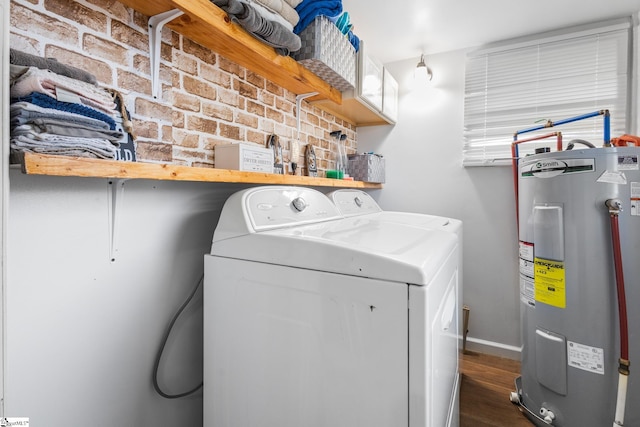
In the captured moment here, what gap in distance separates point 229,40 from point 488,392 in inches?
95.7

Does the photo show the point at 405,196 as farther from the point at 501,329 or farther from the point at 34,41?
the point at 34,41

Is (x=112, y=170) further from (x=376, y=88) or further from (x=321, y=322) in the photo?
(x=376, y=88)

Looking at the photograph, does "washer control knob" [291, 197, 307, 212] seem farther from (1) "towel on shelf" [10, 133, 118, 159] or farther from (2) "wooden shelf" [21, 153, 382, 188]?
(1) "towel on shelf" [10, 133, 118, 159]

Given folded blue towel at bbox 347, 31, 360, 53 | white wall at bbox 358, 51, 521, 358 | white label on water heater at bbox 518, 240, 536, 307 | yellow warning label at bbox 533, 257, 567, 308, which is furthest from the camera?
white wall at bbox 358, 51, 521, 358

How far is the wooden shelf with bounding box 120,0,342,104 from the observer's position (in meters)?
1.01

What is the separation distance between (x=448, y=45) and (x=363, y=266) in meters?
2.32

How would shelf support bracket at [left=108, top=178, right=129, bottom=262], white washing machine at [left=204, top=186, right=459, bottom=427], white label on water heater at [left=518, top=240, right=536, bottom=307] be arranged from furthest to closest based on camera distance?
1. white label on water heater at [left=518, top=240, right=536, bottom=307]
2. shelf support bracket at [left=108, top=178, right=129, bottom=262]
3. white washing machine at [left=204, top=186, right=459, bottom=427]

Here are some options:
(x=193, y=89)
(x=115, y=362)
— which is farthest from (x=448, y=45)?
(x=115, y=362)

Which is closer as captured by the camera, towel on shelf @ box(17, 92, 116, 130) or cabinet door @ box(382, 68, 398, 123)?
towel on shelf @ box(17, 92, 116, 130)

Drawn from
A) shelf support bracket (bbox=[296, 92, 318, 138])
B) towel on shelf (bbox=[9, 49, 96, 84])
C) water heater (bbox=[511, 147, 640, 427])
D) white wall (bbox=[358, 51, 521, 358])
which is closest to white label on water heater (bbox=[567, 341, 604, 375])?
water heater (bbox=[511, 147, 640, 427])

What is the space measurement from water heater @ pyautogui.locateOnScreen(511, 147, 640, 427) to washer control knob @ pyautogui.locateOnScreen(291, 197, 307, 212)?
1269 millimetres

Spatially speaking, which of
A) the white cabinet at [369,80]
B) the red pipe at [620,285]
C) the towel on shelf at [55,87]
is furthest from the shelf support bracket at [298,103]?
the red pipe at [620,285]

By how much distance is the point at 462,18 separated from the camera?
206 cm

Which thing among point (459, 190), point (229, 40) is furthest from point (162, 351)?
point (459, 190)
